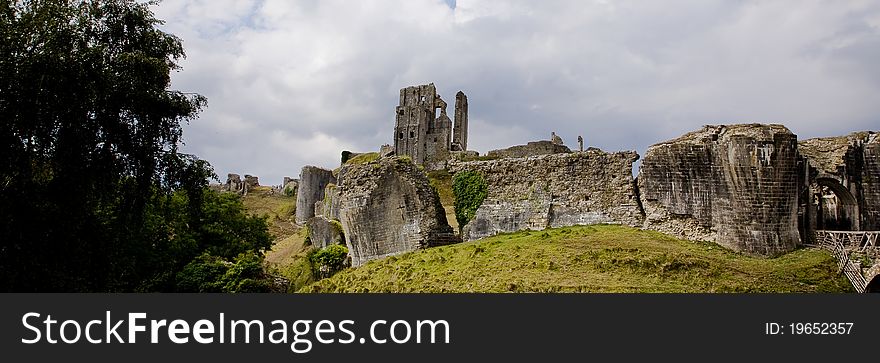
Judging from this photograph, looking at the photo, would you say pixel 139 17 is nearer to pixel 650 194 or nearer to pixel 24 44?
pixel 24 44

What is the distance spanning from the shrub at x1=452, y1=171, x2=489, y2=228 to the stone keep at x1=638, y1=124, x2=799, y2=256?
6475 mm

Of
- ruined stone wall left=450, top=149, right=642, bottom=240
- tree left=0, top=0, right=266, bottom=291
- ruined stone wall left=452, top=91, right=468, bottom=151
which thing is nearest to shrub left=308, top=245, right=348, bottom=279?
ruined stone wall left=450, top=149, right=642, bottom=240

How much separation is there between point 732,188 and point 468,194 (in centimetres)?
967

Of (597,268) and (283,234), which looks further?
(283,234)

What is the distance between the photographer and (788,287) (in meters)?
19.5

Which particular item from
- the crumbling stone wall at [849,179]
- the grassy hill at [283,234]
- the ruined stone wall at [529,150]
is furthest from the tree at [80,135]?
the ruined stone wall at [529,150]

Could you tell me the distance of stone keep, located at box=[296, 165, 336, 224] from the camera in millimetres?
66375

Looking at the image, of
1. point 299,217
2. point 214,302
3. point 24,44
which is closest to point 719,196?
point 214,302

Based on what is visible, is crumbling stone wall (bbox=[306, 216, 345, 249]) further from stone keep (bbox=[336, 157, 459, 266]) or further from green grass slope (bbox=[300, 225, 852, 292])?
green grass slope (bbox=[300, 225, 852, 292])

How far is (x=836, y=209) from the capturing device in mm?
24281

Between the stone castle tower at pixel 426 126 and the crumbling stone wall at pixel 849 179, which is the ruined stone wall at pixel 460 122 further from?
the crumbling stone wall at pixel 849 179

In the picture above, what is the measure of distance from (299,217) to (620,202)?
45831mm

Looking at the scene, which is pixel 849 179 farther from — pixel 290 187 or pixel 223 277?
pixel 290 187

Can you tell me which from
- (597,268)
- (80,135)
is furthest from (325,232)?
(80,135)
